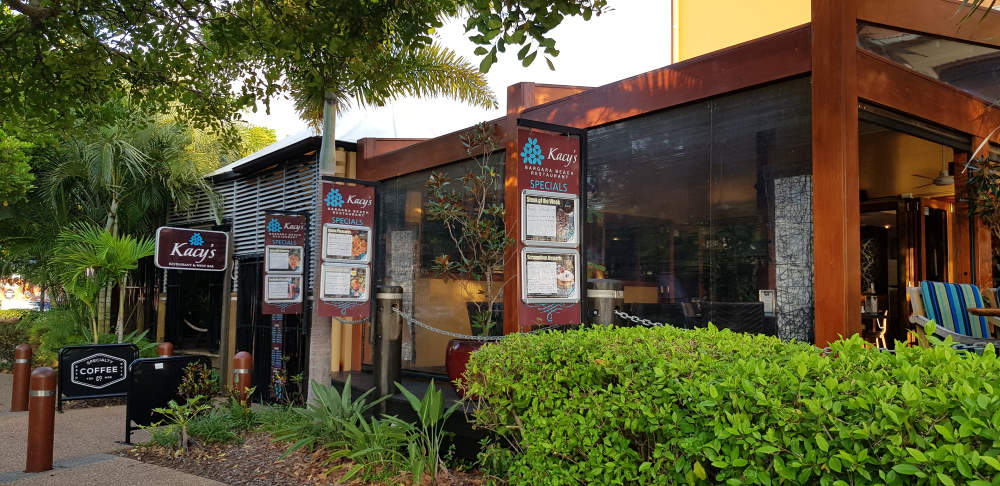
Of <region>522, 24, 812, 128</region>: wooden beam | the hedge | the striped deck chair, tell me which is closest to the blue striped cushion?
the striped deck chair

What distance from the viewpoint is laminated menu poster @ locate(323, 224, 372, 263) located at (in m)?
8.41

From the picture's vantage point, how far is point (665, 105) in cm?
658

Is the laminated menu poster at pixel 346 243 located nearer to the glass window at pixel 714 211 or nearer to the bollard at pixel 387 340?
the bollard at pixel 387 340

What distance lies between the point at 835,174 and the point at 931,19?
1.89m

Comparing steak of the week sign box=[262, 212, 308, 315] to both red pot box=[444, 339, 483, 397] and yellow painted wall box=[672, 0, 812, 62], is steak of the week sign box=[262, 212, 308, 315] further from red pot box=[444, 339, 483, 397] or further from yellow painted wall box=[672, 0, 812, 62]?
yellow painted wall box=[672, 0, 812, 62]

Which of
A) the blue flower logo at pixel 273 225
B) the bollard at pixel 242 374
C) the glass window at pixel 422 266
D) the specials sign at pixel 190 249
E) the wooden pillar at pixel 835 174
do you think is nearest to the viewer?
the wooden pillar at pixel 835 174

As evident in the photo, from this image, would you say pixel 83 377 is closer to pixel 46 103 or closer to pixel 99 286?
pixel 99 286

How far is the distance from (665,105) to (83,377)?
26.0ft

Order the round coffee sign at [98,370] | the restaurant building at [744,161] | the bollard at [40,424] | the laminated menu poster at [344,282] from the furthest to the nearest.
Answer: the round coffee sign at [98,370] < the laminated menu poster at [344,282] < the bollard at [40,424] < the restaurant building at [744,161]

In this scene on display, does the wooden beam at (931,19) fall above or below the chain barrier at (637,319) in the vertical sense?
above

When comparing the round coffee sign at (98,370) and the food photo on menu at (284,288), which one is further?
the food photo on menu at (284,288)

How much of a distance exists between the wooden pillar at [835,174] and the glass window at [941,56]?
34cm

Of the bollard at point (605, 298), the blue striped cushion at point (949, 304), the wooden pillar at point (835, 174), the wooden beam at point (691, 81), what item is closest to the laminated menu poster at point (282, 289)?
the wooden beam at point (691, 81)

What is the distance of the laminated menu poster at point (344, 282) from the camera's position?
8.36 m
